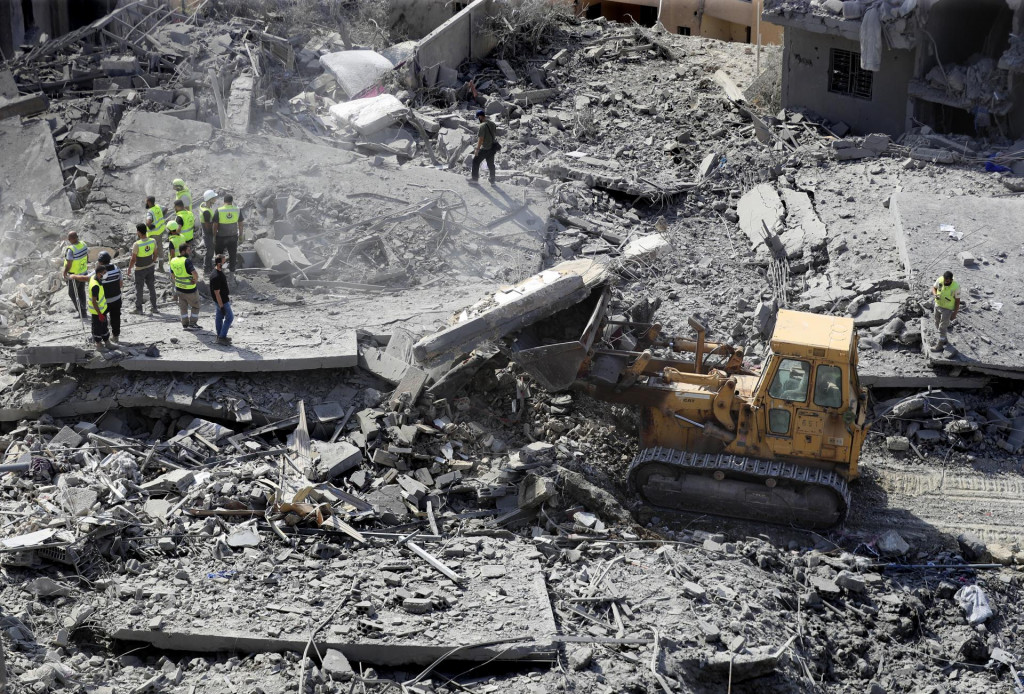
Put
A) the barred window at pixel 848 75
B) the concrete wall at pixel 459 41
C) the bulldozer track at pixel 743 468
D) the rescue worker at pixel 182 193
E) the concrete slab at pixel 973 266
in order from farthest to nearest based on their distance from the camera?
1. the concrete wall at pixel 459 41
2. the barred window at pixel 848 75
3. the rescue worker at pixel 182 193
4. the concrete slab at pixel 973 266
5. the bulldozer track at pixel 743 468

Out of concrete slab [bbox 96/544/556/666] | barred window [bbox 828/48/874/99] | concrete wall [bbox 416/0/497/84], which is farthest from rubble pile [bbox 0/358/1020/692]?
barred window [bbox 828/48/874/99]

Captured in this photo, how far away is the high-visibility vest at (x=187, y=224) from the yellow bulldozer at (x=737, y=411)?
467cm

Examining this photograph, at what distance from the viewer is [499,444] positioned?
1222 centimetres

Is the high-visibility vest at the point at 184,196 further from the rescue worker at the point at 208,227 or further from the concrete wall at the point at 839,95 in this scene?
the concrete wall at the point at 839,95

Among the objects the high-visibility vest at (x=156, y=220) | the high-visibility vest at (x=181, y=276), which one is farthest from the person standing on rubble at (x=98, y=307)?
the high-visibility vest at (x=156, y=220)

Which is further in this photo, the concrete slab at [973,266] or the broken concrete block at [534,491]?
the concrete slab at [973,266]

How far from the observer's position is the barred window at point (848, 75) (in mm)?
21641

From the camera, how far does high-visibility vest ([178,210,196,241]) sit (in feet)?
46.9

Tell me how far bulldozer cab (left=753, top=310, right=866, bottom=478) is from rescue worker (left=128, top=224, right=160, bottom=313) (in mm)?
7496

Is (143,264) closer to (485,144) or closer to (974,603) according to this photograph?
(485,144)

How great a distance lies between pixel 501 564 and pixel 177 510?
3.27 metres

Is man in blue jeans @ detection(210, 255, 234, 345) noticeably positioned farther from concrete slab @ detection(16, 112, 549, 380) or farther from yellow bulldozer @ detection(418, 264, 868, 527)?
yellow bulldozer @ detection(418, 264, 868, 527)

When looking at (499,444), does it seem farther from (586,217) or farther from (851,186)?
(851,186)

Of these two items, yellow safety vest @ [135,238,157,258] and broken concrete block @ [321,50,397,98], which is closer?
yellow safety vest @ [135,238,157,258]
